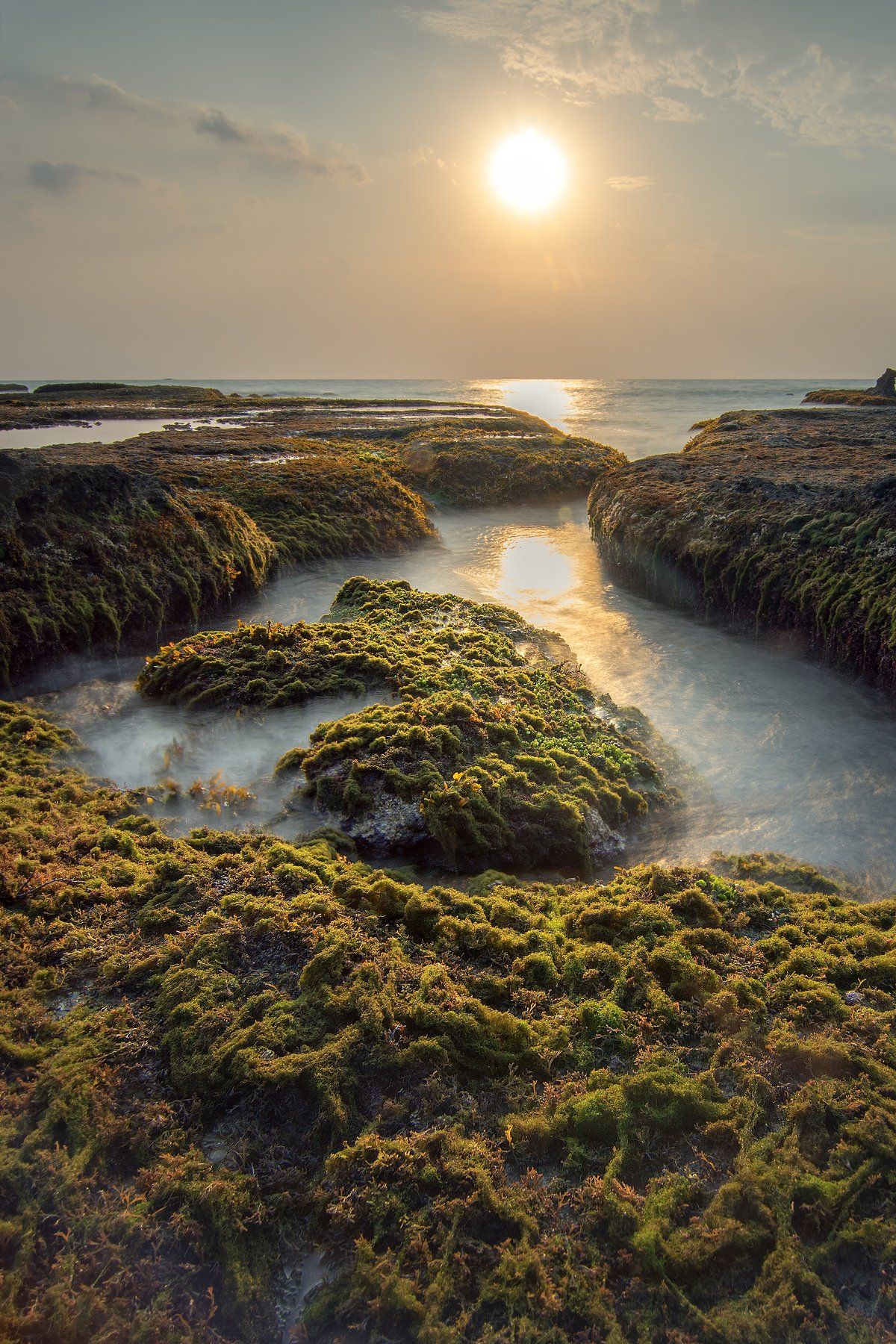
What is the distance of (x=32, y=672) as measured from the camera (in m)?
9.57

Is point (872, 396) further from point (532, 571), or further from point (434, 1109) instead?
point (434, 1109)

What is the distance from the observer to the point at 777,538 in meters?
12.7

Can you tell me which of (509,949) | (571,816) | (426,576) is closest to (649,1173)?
(509,949)

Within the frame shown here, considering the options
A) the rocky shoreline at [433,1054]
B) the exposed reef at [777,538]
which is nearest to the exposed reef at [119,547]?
the rocky shoreline at [433,1054]

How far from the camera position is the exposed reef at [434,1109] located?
9.17 feet

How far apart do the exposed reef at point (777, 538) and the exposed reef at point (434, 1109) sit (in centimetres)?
651

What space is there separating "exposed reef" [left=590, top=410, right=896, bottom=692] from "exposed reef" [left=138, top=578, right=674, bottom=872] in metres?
3.92

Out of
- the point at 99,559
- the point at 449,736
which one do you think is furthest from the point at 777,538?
the point at 99,559

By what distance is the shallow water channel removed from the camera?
6.82 m

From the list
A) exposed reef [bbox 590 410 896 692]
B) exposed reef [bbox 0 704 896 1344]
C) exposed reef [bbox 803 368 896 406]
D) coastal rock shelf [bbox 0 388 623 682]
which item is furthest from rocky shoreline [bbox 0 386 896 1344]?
exposed reef [bbox 803 368 896 406]

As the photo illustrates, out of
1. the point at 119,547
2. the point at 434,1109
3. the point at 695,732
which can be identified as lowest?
the point at 695,732

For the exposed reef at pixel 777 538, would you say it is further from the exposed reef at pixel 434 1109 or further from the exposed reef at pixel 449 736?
the exposed reef at pixel 434 1109

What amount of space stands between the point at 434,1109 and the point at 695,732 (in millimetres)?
6475

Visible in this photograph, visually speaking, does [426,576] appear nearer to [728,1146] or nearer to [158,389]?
[728,1146]
